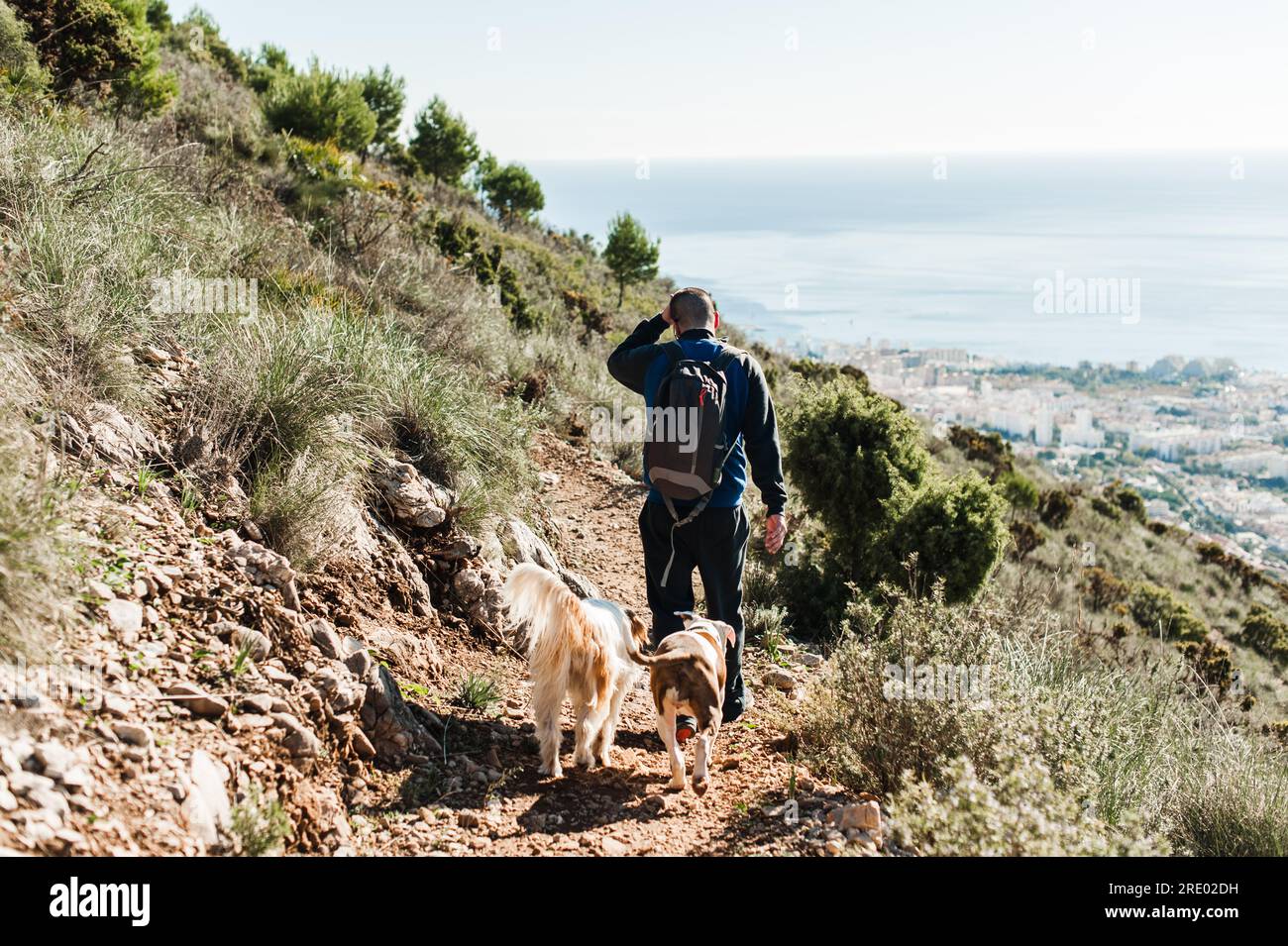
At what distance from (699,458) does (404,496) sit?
2.09 metres

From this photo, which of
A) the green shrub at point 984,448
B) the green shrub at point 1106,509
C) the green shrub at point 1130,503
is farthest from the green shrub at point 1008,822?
the green shrub at point 1130,503

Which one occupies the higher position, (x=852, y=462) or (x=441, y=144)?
(x=441, y=144)

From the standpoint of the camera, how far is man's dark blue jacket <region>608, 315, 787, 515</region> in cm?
408

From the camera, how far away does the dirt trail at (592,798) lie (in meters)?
3.27

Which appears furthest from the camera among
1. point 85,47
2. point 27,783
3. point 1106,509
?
point 1106,509

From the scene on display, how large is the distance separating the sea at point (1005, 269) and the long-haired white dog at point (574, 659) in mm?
11731

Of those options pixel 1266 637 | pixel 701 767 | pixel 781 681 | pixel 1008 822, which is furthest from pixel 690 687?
pixel 1266 637

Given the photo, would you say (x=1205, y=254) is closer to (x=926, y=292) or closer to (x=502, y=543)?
(x=926, y=292)

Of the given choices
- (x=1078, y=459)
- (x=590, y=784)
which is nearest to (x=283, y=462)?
(x=590, y=784)

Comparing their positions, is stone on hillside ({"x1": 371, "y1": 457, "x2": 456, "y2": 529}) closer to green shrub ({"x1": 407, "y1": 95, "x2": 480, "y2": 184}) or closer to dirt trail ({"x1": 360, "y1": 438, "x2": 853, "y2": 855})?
dirt trail ({"x1": 360, "y1": 438, "x2": 853, "y2": 855})

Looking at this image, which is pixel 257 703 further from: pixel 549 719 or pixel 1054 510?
pixel 1054 510

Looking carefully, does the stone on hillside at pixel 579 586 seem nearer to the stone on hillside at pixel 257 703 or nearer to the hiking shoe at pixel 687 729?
the hiking shoe at pixel 687 729

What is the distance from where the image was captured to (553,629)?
3.62 meters

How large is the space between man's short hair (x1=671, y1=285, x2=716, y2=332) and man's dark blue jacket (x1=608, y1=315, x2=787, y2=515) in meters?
0.04
